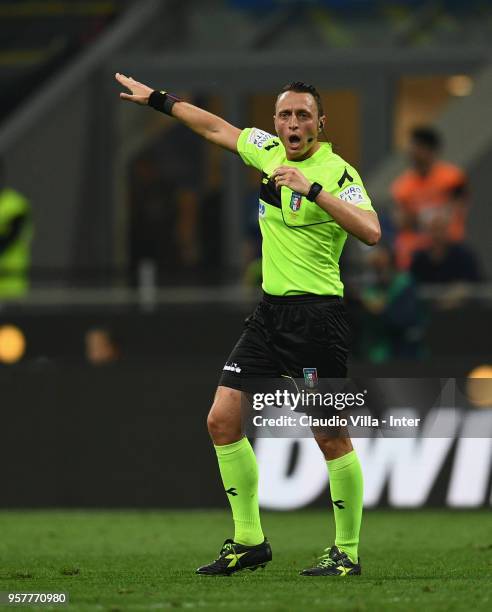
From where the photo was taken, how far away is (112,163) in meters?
20.0

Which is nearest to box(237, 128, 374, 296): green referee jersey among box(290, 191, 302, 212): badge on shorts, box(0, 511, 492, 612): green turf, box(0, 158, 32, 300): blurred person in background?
box(290, 191, 302, 212): badge on shorts

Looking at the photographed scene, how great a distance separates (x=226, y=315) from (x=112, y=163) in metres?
5.13

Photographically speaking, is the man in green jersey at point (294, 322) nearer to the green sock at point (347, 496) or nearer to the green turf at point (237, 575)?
the green sock at point (347, 496)

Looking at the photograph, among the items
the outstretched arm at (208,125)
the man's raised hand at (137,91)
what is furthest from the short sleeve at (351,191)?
the man's raised hand at (137,91)

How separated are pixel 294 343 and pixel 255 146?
97 centimetres

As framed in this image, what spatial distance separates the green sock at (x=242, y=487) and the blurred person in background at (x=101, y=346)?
21.6ft

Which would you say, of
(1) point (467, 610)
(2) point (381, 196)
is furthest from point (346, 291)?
(1) point (467, 610)

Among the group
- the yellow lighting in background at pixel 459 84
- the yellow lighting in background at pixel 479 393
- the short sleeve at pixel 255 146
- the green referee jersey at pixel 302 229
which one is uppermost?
the yellow lighting in background at pixel 459 84

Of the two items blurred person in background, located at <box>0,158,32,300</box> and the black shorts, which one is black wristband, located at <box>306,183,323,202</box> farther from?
blurred person in background, located at <box>0,158,32,300</box>

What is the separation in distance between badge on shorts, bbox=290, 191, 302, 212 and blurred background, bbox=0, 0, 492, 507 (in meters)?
5.59

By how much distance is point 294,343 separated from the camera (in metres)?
8.12

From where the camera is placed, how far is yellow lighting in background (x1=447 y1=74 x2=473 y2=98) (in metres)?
18.9

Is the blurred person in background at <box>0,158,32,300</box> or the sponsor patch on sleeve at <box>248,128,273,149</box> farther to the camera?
the blurred person in background at <box>0,158,32,300</box>

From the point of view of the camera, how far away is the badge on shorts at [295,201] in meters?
8.00
